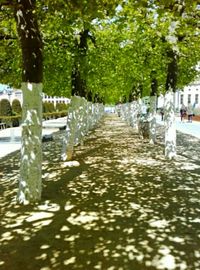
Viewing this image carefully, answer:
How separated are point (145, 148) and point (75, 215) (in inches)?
544

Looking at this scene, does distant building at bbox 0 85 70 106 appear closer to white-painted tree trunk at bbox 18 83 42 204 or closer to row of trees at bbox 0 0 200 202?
row of trees at bbox 0 0 200 202

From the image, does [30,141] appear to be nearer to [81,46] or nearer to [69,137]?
[69,137]

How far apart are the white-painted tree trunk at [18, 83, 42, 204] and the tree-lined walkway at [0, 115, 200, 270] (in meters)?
0.37

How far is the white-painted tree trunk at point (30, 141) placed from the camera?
10656mm

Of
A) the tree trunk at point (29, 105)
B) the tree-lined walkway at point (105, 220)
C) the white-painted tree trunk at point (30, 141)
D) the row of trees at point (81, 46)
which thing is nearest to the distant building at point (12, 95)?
the row of trees at point (81, 46)

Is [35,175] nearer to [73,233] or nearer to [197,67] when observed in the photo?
[73,233]

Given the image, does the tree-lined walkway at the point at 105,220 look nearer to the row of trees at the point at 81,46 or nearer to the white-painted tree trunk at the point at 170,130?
the row of trees at the point at 81,46

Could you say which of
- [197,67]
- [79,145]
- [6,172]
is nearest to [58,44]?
[6,172]

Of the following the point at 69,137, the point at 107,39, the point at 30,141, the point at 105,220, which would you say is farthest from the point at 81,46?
the point at 105,220

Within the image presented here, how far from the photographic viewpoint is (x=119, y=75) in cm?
3475

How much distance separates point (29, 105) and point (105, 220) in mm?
3235

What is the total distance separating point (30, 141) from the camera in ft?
35.1

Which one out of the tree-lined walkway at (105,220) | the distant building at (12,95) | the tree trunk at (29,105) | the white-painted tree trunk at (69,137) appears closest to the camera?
the tree-lined walkway at (105,220)

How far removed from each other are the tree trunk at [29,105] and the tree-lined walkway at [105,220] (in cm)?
47
